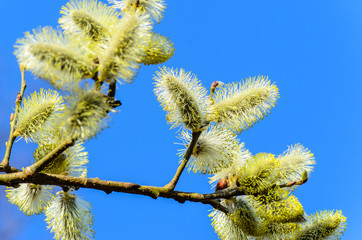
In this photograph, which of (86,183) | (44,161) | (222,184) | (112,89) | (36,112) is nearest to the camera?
(112,89)

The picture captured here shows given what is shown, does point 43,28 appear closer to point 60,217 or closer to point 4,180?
point 4,180

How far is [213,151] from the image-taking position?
305 centimetres

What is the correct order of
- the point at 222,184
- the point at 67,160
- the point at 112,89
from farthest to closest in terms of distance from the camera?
the point at 222,184
the point at 67,160
the point at 112,89

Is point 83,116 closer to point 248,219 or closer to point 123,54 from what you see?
point 123,54

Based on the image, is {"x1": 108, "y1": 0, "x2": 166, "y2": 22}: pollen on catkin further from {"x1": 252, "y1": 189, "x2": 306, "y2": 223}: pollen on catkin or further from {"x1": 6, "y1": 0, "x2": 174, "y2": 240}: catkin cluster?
{"x1": 252, "y1": 189, "x2": 306, "y2": 223}: pollen on catkin

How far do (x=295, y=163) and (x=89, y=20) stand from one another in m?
1.68

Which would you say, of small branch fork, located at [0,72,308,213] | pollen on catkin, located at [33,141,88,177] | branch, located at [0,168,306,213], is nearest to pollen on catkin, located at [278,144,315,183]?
small branch fork, located at [0,72,308,213]

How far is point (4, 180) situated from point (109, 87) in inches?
35.4

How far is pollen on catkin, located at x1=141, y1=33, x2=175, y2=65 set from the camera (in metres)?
2.67

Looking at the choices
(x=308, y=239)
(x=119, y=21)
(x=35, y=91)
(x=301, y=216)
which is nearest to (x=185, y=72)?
(x=119, y=21)

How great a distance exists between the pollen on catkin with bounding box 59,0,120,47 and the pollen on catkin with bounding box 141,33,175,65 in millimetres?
262

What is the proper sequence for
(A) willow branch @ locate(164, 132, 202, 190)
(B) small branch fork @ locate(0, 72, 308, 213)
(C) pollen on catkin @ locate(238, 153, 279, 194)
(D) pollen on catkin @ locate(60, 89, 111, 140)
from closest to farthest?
(D) pollen on catkin @ locate(60, 89, 111, 140) < (B) small branch fork @ locate(0, 72, 308, 213) < (A) willow branch @ locate(164, 132, 202, 190) < (C) pollen on catkin @ locate(238, 153, 279, 194)

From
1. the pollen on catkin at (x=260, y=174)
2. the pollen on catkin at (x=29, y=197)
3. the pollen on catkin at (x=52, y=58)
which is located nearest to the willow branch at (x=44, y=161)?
the pollen on catkin at (x=52, y=58)

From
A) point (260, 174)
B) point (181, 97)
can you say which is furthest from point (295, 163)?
point (181, 97)
